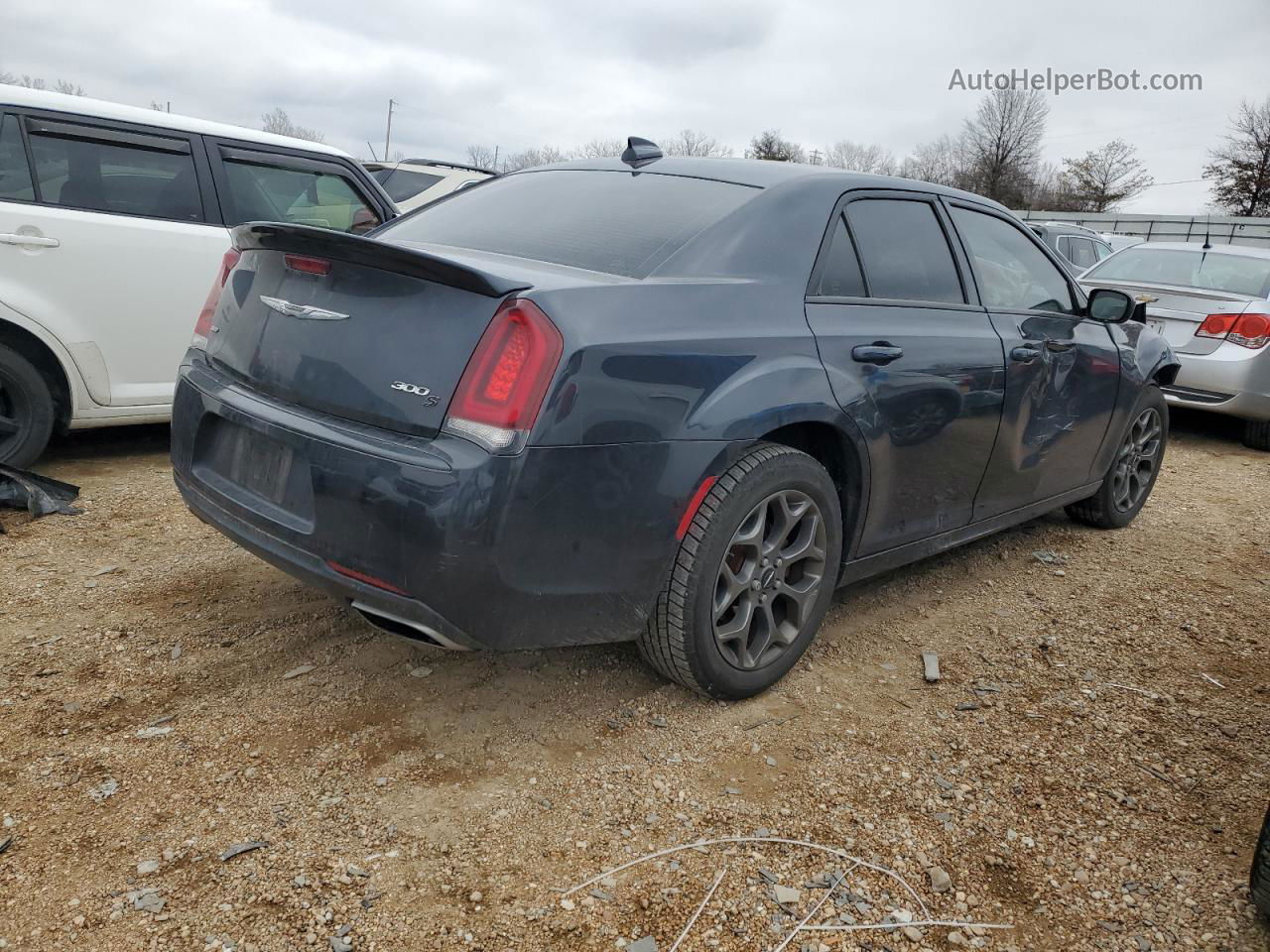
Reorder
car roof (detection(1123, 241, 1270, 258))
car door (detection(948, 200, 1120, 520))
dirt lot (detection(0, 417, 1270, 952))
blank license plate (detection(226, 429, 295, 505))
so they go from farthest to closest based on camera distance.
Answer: car roof (detection(1123, 241, 1270, 258)), car door (detection(948, 200, 1120, 520)), blank license plate (detection(226, 429, 295, 505)), dirt lot (detection(0, 417, 1270, 952))

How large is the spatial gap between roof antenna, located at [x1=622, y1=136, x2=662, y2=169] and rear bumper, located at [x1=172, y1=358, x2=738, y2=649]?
4.34ft

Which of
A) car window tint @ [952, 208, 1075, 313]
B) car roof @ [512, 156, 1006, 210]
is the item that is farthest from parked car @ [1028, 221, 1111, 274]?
car roof @ [512, 156, 1006, 210]

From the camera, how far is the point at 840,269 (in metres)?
3.01

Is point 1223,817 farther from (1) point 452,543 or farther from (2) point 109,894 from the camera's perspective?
(2) point 109,894

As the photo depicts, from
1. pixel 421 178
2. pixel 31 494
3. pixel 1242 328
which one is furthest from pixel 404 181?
pixel 1242 328

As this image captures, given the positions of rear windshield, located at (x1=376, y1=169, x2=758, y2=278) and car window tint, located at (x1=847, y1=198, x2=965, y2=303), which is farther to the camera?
car window tint, located at (x1=847, y1=198, x2=965, y2=303)

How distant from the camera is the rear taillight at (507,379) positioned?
84.8 inches

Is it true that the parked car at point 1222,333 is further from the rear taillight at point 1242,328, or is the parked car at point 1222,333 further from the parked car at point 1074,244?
the parked car at point 1074,244

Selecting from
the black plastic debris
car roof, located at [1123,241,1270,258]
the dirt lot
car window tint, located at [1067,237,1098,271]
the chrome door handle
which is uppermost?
the chrome door handle

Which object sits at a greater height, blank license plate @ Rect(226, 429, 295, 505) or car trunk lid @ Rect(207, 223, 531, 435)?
car trunk lid @ Rect(207, 223, 531, 435)

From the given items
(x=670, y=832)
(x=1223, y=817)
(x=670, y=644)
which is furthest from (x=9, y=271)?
(x=1223, y=817)

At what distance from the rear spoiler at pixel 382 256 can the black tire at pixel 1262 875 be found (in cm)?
199

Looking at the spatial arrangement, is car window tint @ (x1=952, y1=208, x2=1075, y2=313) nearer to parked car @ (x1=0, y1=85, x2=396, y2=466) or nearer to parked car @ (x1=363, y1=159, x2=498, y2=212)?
parked car @ (x1=0, y1=85, x2=396, y2=466)

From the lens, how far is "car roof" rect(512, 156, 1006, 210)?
306 centimetres
